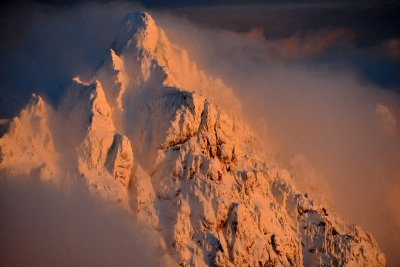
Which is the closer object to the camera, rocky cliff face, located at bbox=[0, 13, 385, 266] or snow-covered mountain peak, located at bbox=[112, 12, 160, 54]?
rocky cliff face, located at bbox=[0, 13, 385, 266]

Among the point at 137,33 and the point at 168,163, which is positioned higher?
the point at 137,33

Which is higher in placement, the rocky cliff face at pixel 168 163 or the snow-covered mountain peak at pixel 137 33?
the snow-covered mountain peak at pixel 137 33

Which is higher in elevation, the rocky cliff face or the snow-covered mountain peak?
the snow-covered mountain peak

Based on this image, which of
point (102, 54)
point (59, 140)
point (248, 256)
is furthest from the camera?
point (102, 54)

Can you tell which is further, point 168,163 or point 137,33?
point 137,33

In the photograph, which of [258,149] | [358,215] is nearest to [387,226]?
[358,215]

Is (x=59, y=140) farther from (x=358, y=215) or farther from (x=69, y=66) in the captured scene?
(x=358, y=215)

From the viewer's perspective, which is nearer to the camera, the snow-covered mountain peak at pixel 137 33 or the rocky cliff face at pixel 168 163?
the rocky cliff face at pixel 168 163

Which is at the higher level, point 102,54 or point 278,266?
point 102,54
